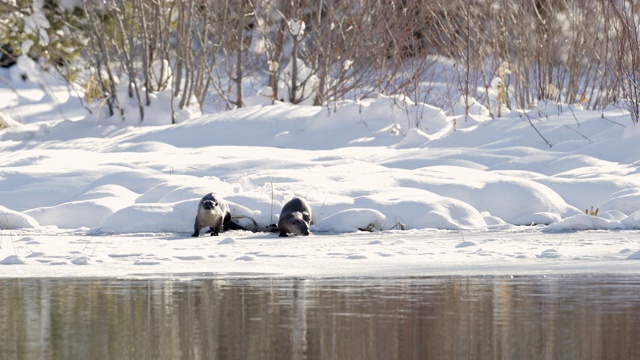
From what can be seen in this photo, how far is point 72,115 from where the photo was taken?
2189 centimetres

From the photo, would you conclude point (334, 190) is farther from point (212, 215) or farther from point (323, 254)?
point (323, 254)

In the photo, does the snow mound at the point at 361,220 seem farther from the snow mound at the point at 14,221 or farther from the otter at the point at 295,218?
the snow mound at the point at 14,221

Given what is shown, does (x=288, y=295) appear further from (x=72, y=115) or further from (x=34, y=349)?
(x=72, y=115)

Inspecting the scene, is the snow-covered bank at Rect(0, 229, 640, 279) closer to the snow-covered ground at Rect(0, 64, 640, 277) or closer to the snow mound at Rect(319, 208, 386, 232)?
the snow-covered ground at Rect(0, 64, 640, 277)

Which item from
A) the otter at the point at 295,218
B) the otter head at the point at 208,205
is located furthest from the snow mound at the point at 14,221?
the otter at the point at 295,218

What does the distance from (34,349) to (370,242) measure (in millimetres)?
4963

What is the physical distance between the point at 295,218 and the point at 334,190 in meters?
1.50

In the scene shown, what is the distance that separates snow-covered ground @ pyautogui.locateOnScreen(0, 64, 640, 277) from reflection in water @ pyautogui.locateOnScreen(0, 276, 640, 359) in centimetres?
81

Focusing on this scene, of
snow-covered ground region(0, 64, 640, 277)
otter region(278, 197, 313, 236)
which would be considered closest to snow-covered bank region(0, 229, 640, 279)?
snow-covered ground region(0, 64, 640, 277)

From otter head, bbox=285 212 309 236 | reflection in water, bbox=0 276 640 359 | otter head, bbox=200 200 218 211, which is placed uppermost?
otter head, bbox=200 200 218 211

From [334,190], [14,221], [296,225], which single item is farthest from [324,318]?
[334,190]

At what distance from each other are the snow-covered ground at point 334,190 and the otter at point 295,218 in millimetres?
144

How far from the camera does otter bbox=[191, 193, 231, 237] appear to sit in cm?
964

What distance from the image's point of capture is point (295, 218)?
9547 millimetres
